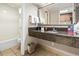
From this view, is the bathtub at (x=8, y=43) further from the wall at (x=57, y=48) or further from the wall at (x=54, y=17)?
the wall at (x=54, y=17)

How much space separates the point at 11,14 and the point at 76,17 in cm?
145

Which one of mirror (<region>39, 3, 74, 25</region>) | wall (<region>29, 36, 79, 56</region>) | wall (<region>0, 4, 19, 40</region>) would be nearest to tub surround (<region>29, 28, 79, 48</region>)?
wall (<region>29, 36, 79, 56</region>)

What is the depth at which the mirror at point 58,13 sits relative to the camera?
5.89ft

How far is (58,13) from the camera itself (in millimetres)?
1896

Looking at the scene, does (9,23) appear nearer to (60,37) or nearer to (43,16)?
(43,16)

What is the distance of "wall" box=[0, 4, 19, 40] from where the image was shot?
1.84m

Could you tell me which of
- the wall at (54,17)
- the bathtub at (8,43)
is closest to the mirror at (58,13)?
the wall at (54,17)

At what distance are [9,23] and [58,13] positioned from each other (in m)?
1.17

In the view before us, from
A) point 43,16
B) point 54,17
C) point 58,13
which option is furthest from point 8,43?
point 58,13

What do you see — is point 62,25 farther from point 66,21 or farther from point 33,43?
point 33,43

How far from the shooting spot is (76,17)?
5.66 ft

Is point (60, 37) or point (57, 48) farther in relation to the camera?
point (57, 48)

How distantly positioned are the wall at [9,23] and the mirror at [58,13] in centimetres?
70

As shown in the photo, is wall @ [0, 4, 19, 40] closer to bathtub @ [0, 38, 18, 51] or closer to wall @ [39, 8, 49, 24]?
bathtub @ [0, 38, 18, 51]
